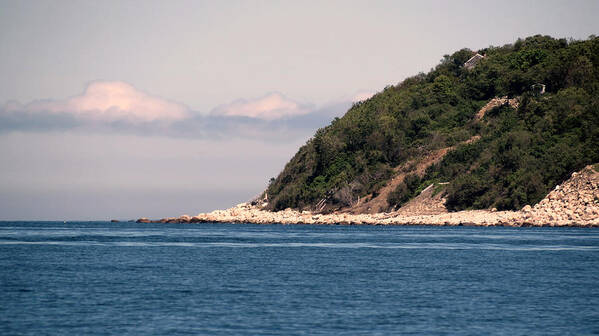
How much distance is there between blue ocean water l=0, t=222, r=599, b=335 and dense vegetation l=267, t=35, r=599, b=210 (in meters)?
54.0

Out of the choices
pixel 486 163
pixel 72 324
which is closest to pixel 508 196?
pixel 486 163

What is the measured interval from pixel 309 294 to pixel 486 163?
328 feet

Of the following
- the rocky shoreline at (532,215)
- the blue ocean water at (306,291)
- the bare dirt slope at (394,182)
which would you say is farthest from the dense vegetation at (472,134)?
Answer: the blue ocean water at (306,291)

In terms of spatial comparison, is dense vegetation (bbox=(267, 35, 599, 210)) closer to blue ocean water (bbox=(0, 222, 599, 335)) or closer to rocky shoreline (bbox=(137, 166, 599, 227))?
rocky shoreline (bbox=(137, 166, 599, 227))

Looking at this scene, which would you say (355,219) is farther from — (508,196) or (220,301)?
(220,301)

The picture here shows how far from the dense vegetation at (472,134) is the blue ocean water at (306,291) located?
5403 cm

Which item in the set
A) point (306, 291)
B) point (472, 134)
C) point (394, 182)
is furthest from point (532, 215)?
point (306, 291)

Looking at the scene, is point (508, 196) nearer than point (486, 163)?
Yes

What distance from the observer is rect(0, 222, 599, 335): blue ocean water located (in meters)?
29.8

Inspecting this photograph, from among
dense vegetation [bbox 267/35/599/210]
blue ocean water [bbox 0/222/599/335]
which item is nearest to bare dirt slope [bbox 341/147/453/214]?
dense vegetation [bbox 267/35/599/210]

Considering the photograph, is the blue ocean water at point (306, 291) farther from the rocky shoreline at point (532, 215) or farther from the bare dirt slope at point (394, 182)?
the bare dirt slope at point (394, 182)

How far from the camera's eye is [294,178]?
17175cm

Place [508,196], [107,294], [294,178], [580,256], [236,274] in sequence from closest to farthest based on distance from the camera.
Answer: [107,294] → [236,274] → [580,256] → [508,196] → [294,178]

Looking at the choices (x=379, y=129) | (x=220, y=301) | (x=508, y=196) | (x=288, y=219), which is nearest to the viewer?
(x=220, y=301)
